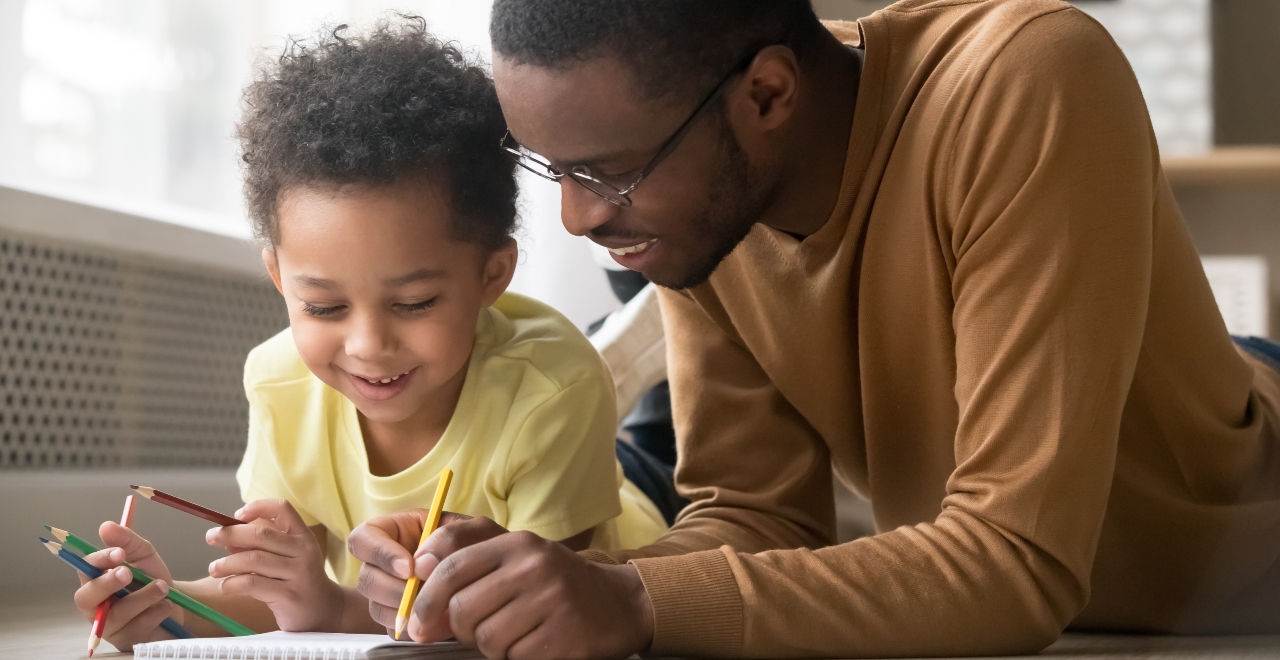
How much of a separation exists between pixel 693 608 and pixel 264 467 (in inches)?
26.6

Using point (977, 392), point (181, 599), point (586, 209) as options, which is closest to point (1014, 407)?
point (977, 392)

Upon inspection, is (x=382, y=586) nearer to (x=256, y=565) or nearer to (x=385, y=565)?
(x=385, y=565)

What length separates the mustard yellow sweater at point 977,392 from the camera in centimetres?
99

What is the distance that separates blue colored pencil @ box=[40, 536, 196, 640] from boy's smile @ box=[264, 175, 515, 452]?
0.29 meters

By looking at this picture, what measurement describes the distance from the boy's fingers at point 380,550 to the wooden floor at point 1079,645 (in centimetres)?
29

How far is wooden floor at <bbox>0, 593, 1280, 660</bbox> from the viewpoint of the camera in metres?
1.11

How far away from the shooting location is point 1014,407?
1.00 m

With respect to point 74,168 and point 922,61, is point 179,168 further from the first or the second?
point 922,61

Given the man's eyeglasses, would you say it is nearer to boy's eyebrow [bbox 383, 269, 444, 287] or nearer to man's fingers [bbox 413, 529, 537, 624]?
boy's eyebrow [bbox 383, 269, 444, 287]

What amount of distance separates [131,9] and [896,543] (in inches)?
78.6

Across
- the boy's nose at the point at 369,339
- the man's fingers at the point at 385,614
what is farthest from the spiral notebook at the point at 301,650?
the boy's nose at the point at 369,339

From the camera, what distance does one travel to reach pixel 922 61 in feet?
3.78

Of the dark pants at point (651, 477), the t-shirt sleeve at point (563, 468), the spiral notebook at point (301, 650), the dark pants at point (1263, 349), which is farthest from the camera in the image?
the dark pants at point (651, 477)

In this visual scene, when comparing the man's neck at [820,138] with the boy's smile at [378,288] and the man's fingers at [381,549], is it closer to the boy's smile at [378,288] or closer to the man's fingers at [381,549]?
the boy's smile at [378,288]
